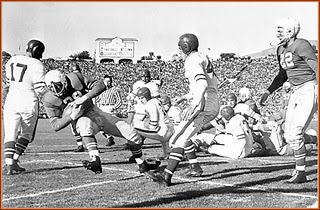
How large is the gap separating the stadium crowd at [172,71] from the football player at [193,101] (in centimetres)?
2877

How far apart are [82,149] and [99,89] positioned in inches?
190

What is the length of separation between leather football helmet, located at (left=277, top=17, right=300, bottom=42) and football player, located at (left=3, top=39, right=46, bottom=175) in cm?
368

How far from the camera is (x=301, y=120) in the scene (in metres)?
6.77

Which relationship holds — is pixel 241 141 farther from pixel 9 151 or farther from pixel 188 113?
pixel 9 151

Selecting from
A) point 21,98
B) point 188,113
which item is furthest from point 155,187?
point 21,98

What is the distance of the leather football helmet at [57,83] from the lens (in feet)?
21.6

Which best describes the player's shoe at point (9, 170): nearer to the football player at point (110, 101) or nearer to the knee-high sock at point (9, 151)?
the knee-high sock at point (9, 151)

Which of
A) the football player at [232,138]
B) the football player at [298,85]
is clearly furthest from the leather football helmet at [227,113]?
the football player at [298,85]

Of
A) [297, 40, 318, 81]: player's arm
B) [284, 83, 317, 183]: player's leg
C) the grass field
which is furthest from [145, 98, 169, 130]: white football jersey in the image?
[297, 40, 318, 81]: player's arm

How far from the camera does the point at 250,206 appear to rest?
5180 mm

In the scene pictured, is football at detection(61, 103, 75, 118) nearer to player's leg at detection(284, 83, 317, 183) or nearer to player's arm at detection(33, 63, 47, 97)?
player's arm at detection(33, 63, 47, 97)

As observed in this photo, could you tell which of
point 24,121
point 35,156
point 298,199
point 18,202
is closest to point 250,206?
point 298,199

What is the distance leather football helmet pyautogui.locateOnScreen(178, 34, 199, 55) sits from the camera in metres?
6.84

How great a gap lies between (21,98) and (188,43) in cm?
286
